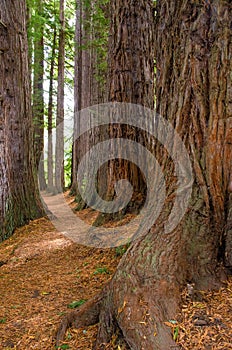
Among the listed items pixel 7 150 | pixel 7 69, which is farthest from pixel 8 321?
pixel 7 69

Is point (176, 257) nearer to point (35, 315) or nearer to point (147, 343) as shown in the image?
point (147, 343)

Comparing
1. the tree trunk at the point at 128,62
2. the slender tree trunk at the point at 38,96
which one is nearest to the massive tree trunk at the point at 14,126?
the tree trunk at the point at 128,62

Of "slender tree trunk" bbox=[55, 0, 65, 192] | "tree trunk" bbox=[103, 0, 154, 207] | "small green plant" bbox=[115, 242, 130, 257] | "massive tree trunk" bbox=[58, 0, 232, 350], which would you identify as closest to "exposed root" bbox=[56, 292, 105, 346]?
"massive tree trunk" bbox=[58, 0, 232, 350]

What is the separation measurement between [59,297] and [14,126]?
4.39m

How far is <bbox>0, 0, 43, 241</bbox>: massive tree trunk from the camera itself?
643 centimetres

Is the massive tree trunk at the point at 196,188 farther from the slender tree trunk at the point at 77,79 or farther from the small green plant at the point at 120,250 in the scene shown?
the slender tree trunk at the point at 77,79

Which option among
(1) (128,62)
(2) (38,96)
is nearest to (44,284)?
(1) (128,62)

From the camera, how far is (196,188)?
9.05ft

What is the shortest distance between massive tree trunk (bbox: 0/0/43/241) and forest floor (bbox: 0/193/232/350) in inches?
32.5

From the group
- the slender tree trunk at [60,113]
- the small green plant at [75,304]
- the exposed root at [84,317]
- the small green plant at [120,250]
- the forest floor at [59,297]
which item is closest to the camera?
the forest floor at [59,297]

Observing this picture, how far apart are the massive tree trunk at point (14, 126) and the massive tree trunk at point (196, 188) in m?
4.36

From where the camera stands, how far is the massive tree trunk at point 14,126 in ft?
21.1

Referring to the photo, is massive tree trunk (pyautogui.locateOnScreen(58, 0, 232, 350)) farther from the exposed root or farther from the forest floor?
the forest floor

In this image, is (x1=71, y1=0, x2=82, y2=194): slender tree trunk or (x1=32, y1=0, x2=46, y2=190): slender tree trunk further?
(x1=32, y1=0, x2=46, y2=190): slender tree trunk
